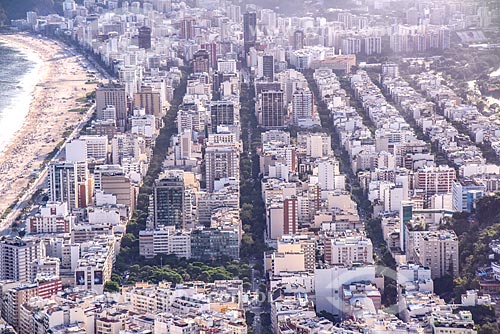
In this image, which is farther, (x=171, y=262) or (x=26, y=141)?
(x=26, y=141)

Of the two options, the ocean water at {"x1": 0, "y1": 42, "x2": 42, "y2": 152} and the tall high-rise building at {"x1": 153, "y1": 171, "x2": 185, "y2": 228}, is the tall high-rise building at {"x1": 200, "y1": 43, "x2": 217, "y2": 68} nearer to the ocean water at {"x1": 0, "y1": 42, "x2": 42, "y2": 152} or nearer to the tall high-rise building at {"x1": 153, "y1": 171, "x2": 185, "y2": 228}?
the ocean water at {"x1": 0, "y1": 42, "x2": 42, "y2": 152}

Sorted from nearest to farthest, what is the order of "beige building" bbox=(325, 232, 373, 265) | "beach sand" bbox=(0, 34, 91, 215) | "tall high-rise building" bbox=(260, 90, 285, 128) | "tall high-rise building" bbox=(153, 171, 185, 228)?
"beige building" bbox=(325, 232, 373, 265), "tall high-rise building" bbox=(153, 171, 185, 228), "beach sand" bbox=(0, 34, 91, 215), "tall high-rise building" bbox=(260, 90, 285, 128)

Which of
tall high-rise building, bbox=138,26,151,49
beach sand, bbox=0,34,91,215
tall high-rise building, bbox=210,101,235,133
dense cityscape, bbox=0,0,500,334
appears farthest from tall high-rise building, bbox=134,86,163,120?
tall high-rise building, bbox=138,26,151,49

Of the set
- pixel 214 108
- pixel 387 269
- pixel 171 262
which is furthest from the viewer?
pixel 214 108

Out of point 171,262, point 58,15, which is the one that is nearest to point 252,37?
point 58,15

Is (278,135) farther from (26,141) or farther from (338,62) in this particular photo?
(338,62)

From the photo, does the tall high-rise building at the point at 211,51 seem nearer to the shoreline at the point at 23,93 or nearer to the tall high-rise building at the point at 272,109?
the shoreline at the point at 23,93

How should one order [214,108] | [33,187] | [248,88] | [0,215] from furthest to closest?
[248,88] < [214,108] < [33,187] < [0,215]
